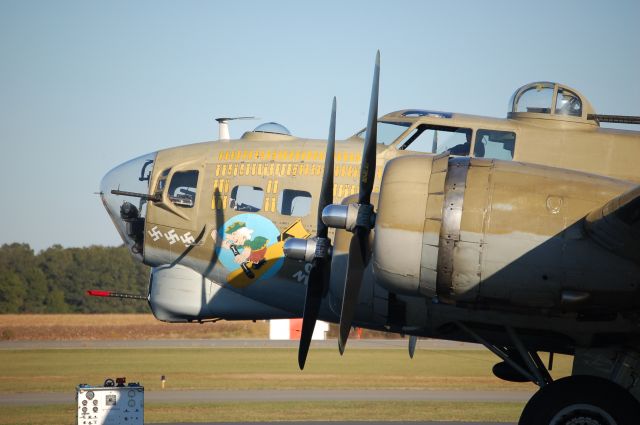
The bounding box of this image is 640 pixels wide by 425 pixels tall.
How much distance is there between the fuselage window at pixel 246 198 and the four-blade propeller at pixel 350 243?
5.04 ft

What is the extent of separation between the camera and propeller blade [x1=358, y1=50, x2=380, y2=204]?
12289 mm

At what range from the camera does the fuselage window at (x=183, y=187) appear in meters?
15.4

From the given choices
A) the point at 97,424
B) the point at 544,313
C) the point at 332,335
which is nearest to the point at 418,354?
the point at 332,335

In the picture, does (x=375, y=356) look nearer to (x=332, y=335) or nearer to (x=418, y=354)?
(x=418, y=354)

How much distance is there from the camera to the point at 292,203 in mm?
14969

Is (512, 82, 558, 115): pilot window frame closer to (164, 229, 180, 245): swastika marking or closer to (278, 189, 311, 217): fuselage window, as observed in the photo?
(278, 189, 311, 217): fuselage window

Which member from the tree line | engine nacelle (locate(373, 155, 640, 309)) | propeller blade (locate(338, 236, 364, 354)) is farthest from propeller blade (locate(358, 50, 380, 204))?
the tree line

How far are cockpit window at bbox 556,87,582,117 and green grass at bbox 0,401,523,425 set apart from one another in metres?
15.3

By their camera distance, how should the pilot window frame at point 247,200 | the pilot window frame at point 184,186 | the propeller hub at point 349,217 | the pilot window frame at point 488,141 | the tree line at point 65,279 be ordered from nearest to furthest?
the propeller hub at point 349,217 < the pilot window frame at point 488,141 < the pilot window frame at point 247,200 < the pilot window frame at point 184,186 < the tree line at point 65,279

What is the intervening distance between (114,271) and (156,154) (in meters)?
90.9

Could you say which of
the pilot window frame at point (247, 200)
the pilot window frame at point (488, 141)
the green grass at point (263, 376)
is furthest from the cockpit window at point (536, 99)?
the green grass at point (263, 376)

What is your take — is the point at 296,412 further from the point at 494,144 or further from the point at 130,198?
the point at 494,144

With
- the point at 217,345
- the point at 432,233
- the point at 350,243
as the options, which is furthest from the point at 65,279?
the point at 432,233

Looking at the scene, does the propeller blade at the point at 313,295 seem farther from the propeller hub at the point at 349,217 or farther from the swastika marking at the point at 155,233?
the swastika marking at the point at 155,233
